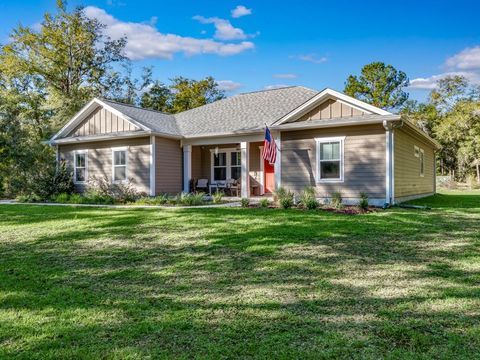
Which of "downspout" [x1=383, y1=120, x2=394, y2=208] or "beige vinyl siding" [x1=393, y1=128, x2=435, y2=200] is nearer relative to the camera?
"downspout" [x1=383, y1=120, x2=394, y2=208]

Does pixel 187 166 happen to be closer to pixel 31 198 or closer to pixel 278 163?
pixel 278 163

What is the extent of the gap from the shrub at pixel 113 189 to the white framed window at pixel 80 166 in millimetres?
654

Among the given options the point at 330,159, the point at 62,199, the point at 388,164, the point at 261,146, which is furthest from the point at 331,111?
the point at 62,199

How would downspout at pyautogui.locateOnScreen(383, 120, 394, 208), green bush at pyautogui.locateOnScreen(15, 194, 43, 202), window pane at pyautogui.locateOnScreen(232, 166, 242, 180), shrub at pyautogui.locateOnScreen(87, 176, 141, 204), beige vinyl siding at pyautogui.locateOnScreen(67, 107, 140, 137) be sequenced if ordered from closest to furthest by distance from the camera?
downspout at pyautogui.locateOnScreen(383, 120, 394, 208), shrub at pyautogui.locateOnScreen(87, 176, 141, 204), green bush at pyautogui.locateOnScreen(15, 194, 43, 202), beige vinyl siding at pyautogui.locateOnScreen(67, 107, 140, 137), window pane at pyautogui.locateOnScreen(232, 166, 242, 180)

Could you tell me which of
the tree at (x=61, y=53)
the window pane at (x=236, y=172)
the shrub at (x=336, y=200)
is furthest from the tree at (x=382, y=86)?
the shrub at (x=336, y=200)

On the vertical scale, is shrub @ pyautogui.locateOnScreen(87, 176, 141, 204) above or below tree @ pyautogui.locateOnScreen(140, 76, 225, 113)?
below

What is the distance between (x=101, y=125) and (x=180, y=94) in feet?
67.6

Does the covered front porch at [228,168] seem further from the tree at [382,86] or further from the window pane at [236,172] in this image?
the tree at [382,86]

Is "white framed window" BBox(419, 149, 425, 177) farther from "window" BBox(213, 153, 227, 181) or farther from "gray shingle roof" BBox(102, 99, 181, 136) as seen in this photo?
"gray shingle roof" BBox(102, 99, 181, 136)

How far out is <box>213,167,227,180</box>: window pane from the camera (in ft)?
60.8

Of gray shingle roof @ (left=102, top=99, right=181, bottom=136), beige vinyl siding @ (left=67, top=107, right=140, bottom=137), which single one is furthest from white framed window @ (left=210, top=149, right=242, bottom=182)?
beige vinyl siding @ (left=67, top=107, right=140, bottom=137)

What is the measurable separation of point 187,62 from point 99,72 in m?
7.52

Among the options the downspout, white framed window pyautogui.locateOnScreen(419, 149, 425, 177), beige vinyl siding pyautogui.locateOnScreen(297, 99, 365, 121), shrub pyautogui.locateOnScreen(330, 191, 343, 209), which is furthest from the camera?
white framed window pyautogui.locateOnScreen(419, 149, 425, 177)

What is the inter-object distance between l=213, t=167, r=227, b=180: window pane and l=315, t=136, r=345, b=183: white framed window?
5.98 m
